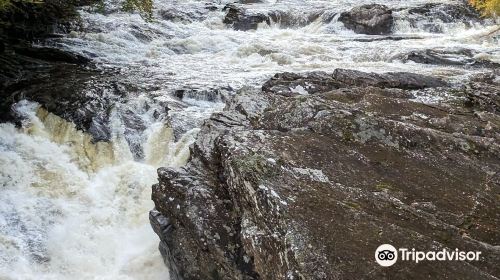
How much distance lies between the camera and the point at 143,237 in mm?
8242

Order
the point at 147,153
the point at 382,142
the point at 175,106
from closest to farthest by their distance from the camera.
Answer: the point at 382,142 → the point at 147,153 → the point at 175,106

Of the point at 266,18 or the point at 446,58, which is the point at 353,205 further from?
A: the point at 266,18

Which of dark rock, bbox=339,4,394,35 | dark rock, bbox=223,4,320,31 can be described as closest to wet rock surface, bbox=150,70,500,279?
dark rock, bbox=339,4,394,35

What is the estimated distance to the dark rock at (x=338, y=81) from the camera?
1049 cm

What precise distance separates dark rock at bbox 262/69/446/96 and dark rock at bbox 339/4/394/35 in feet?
39.4

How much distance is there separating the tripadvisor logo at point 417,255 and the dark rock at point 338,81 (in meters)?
5.76

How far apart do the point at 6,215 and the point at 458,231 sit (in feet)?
23.9

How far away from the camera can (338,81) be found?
10.9 metres

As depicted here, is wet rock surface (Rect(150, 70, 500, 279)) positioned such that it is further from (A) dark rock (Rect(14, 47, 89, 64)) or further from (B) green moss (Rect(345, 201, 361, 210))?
(A) dark rock (Rect(14, 47, 89, 64))

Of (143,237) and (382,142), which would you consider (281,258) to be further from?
(143,237)

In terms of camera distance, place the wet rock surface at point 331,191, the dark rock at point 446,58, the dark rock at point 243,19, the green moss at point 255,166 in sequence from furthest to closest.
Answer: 1. the dark rock at point 243,19
2. the dark rock at point 446,58
3. the green moss at point 255,166
4. the wet rock surface at point 331,191

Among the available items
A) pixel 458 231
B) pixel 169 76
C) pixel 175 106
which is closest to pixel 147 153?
pixel 175 106

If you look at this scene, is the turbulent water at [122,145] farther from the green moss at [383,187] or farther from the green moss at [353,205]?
the green moss at [383,187]

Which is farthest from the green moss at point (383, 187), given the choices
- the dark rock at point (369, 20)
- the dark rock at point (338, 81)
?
the dark rock at point (369, 20)
